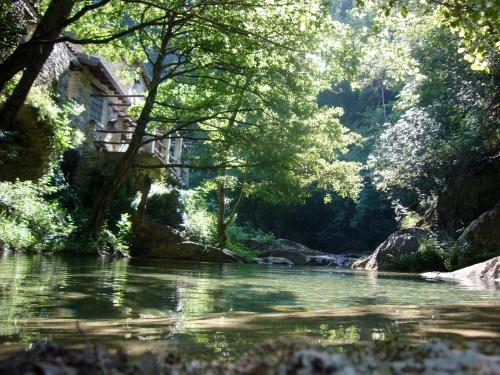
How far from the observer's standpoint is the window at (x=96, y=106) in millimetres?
22578

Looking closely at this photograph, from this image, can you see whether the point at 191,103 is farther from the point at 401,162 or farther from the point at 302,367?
the point at 302,367

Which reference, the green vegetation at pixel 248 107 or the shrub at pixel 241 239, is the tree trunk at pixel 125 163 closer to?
the green vegetation at pixel 248 107

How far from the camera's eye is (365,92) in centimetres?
4594

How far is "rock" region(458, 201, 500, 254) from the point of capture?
14.8 m

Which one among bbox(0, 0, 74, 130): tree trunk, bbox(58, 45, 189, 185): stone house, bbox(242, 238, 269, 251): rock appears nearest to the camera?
bbox(0, 0, 74, 130): tree trunk

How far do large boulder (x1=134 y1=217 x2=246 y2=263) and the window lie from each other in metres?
8.09

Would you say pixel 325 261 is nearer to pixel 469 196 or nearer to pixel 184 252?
pixel 469 196

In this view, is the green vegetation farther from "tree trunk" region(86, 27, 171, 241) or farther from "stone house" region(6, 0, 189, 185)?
"stone house" region(6, 0, 189, 185)

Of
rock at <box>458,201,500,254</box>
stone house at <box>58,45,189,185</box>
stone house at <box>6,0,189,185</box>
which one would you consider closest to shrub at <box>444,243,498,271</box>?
rock at <box>458,201,500,254</box>

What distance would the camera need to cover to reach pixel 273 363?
1.33 meters

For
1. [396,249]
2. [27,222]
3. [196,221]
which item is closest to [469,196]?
[396,249]

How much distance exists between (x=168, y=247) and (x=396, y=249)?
343 inches

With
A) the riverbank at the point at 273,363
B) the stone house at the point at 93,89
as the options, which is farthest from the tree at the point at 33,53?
the stone house at the point at 93,89

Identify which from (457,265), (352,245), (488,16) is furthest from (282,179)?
(352,245)
